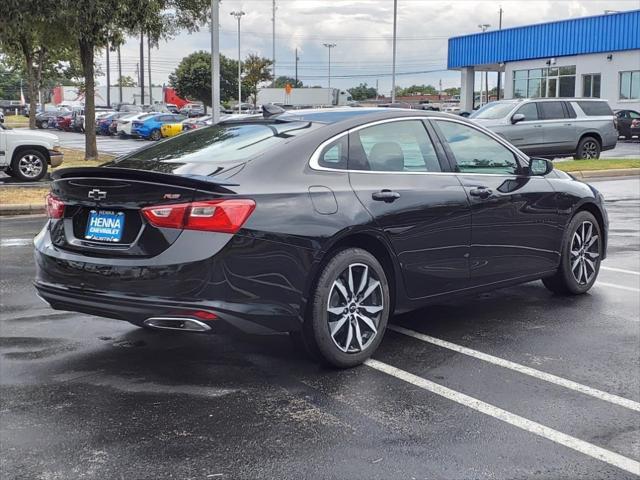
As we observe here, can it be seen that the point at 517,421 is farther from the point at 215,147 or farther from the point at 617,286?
the point at 617,286

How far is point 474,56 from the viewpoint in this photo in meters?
51.7

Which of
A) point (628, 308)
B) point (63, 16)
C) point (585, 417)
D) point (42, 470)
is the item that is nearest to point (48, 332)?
point (42, 470)

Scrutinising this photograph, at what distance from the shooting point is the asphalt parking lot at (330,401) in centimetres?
355

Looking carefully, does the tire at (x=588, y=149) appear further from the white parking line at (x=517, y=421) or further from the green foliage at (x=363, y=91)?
the green foliage at (x=363, y=91)

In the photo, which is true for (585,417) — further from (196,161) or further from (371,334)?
(196,161)

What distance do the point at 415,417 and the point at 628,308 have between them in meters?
3.10

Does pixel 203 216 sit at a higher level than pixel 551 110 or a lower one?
lower

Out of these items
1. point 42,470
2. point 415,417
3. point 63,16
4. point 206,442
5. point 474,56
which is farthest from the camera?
point 474,56

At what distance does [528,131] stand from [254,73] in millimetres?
63918

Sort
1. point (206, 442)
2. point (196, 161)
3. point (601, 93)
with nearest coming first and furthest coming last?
1. point (206, 442)
2. point (196, 161)
3. point (601, 93)

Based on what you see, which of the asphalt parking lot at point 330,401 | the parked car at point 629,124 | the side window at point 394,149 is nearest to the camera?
the asphalt parking lot at point 330,401

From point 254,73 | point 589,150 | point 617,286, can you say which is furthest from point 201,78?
point 617,286

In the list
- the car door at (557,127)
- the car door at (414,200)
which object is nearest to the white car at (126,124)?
the car door at (557,127)

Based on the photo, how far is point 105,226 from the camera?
449 cm
